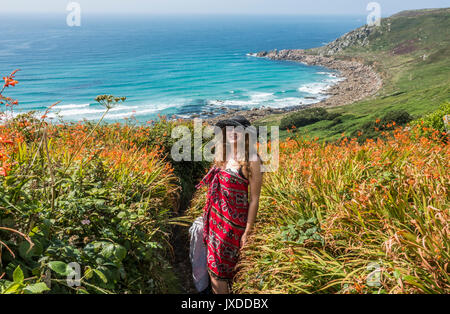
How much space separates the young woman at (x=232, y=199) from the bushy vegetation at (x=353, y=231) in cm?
18

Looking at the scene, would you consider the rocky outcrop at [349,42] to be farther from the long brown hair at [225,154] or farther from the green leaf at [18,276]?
the green leaf at [18,276]

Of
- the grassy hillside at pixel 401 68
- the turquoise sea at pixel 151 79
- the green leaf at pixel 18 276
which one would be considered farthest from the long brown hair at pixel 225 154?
the turquoise sea at pixel 151 79

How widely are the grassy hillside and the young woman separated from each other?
829 cm

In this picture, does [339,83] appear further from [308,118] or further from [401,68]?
[308,118]

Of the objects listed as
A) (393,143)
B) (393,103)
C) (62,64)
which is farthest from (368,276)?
(62,64)

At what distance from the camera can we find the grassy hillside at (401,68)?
43.7m

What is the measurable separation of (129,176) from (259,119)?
4481 cm

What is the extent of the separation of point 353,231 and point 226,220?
1.37m

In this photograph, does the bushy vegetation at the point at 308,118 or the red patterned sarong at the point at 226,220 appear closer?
the red patterned sarong at the point at 226,220

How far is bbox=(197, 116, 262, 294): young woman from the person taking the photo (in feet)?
11.2

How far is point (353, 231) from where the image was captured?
302cm

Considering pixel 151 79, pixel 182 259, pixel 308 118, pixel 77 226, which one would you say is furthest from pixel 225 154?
pixel 151 79
